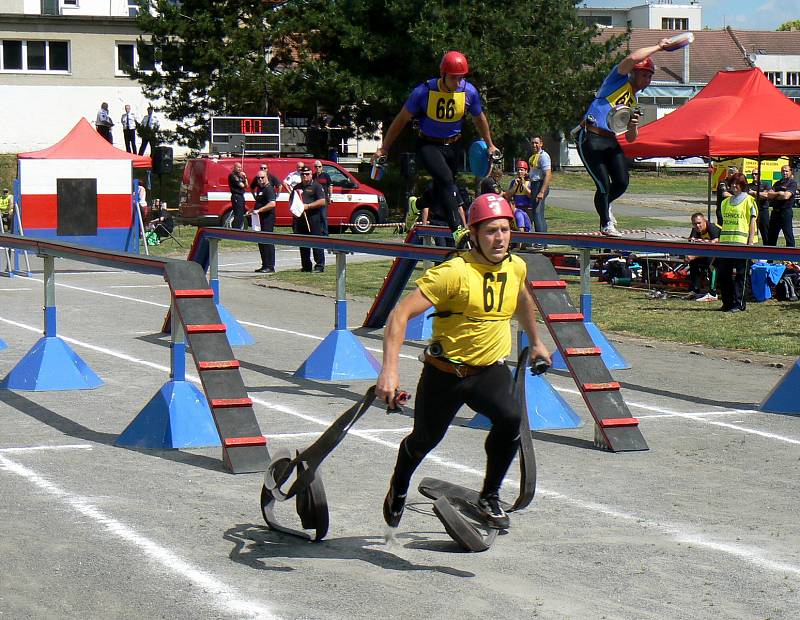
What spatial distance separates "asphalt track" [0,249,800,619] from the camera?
591 cm

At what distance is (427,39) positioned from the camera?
4106 centimetres

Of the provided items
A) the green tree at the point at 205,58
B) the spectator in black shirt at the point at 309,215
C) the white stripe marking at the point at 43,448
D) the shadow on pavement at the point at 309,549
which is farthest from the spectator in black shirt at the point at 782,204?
the green tree at the point at 205,58

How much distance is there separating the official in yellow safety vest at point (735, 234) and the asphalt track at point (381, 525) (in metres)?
6.38

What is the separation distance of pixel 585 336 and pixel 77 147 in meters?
20.3

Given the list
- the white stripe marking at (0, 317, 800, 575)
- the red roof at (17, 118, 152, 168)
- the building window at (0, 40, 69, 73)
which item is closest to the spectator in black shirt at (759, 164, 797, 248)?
the white stripe marking at (0, 317, 800, 575)

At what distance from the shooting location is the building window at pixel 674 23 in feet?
370

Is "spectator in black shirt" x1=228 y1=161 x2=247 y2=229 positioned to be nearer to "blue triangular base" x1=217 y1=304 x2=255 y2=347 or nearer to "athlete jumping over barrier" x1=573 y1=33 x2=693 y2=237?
"blue triangular base" x1=217 y1=304 x2=255 y2=347

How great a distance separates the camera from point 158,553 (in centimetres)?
662

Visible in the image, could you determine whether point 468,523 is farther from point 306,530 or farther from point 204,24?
point 204,24

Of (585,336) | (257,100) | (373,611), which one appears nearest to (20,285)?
(585,336)

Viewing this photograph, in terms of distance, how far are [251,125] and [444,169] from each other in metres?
30.2

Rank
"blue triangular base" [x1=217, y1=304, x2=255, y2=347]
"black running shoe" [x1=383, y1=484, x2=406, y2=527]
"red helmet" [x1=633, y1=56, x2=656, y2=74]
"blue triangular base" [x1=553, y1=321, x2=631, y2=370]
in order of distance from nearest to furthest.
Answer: "black running shoe" [x1=383, y1=484, x2=406, y2=527] < "red helmet" [x1=633, y1=56, x2=656, y2=74] < "blue triangular base" [x1=553, y1=321, x2=631, y2=370] < "blue triangular base" [x1=217, y1=304, x2=255, y2=347]

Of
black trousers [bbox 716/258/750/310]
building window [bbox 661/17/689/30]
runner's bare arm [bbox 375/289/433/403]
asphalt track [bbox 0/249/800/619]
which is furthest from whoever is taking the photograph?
building window [bbox 661/17/689/30]

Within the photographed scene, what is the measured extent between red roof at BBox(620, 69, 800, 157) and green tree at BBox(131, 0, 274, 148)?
22073mm
